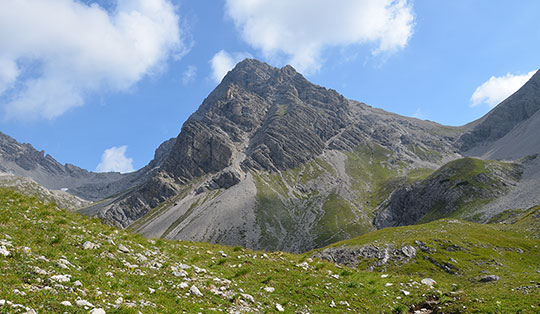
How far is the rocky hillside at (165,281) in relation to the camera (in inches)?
392

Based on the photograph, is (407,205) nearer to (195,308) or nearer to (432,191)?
(432,191)

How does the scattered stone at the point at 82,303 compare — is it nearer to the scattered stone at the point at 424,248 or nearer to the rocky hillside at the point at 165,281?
the rocky hillside at the point at 165,281

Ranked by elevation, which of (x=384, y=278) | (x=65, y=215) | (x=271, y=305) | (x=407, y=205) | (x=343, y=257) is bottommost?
(x=407, y=205)

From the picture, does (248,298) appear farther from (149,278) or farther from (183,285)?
(149,278)

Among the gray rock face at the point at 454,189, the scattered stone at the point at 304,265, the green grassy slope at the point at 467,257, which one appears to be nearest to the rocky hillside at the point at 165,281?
the scattered stone at the point at 304,265

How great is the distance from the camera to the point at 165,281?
13938 mm

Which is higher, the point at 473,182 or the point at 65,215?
the point at 65,215

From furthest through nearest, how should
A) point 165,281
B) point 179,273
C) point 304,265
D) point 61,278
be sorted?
point 304,265 < point 179,273 < point 165,281 < point 61,278

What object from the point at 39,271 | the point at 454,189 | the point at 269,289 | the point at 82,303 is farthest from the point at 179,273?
the point at 454,189

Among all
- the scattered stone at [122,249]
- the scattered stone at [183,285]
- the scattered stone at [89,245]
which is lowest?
the scattered stone at [183,285]

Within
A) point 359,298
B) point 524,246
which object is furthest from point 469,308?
point 524,246

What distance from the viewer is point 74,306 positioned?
8852 millimetres

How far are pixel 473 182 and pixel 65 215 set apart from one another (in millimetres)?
192940

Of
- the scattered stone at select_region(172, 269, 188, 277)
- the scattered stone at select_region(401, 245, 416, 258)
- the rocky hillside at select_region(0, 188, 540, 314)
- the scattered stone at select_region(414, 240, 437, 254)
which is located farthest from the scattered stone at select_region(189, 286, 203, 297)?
the scattered stone at select_region(414, 240, 437, 254)
